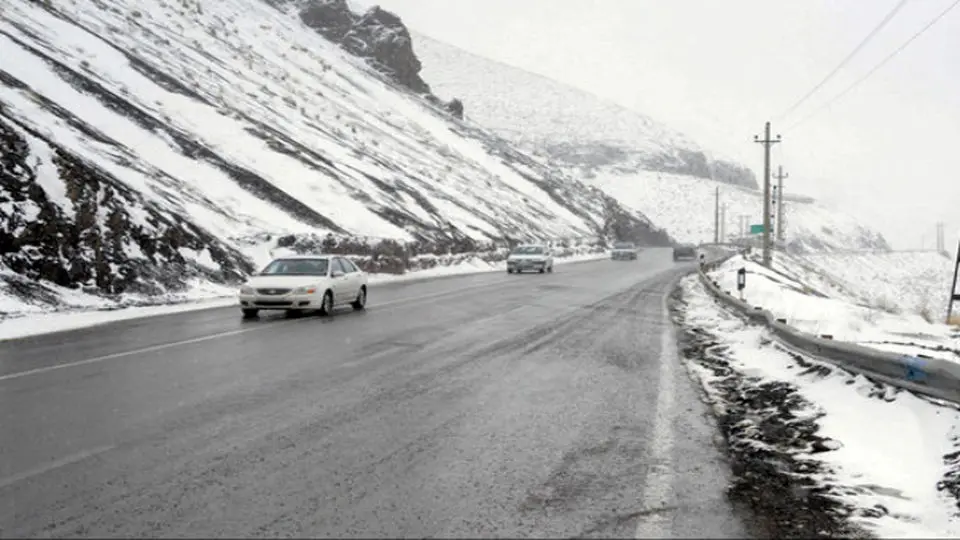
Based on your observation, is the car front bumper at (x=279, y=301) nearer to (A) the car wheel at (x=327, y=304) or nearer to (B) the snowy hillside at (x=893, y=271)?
(A) the car wheel at (x=327, y=304)

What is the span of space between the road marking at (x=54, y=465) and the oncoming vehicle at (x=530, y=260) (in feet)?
110

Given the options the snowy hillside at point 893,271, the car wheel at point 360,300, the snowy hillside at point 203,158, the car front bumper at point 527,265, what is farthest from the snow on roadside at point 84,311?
the snowy hillside at point 893,271

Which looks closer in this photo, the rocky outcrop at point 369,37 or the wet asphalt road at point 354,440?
the wet asphalt road at point 354,440

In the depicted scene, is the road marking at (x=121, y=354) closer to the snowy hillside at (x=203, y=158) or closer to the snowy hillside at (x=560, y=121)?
the snowy hillside at (x=203, y=158)

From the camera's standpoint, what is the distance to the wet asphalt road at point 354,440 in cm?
452

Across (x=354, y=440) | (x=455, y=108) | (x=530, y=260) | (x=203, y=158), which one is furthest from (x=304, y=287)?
(x=455, y=108)

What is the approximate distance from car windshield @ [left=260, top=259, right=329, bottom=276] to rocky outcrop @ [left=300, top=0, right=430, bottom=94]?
2833 inches

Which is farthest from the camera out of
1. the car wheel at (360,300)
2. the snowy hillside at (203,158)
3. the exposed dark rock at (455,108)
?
the exposed dark rock at (455,108)

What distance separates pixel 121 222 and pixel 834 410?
19.8 m

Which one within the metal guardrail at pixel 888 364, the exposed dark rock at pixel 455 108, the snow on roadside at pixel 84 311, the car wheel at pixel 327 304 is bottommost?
the snow on roadside at pixel 84 311

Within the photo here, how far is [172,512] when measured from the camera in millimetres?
4543

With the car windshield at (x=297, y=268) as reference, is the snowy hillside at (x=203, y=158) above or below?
above

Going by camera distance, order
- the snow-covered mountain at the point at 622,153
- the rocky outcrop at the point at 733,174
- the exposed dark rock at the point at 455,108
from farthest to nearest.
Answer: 1. the rocky outcrop at the point at 733,174
2. the snow-covered mountain at the point at 622,153
3. the exposed dark rock at the point at 455,108

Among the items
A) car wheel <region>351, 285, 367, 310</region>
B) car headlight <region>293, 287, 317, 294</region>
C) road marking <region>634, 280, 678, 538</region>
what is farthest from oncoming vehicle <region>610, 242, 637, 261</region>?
road marking <region>634, 280, 678, 538</region>
